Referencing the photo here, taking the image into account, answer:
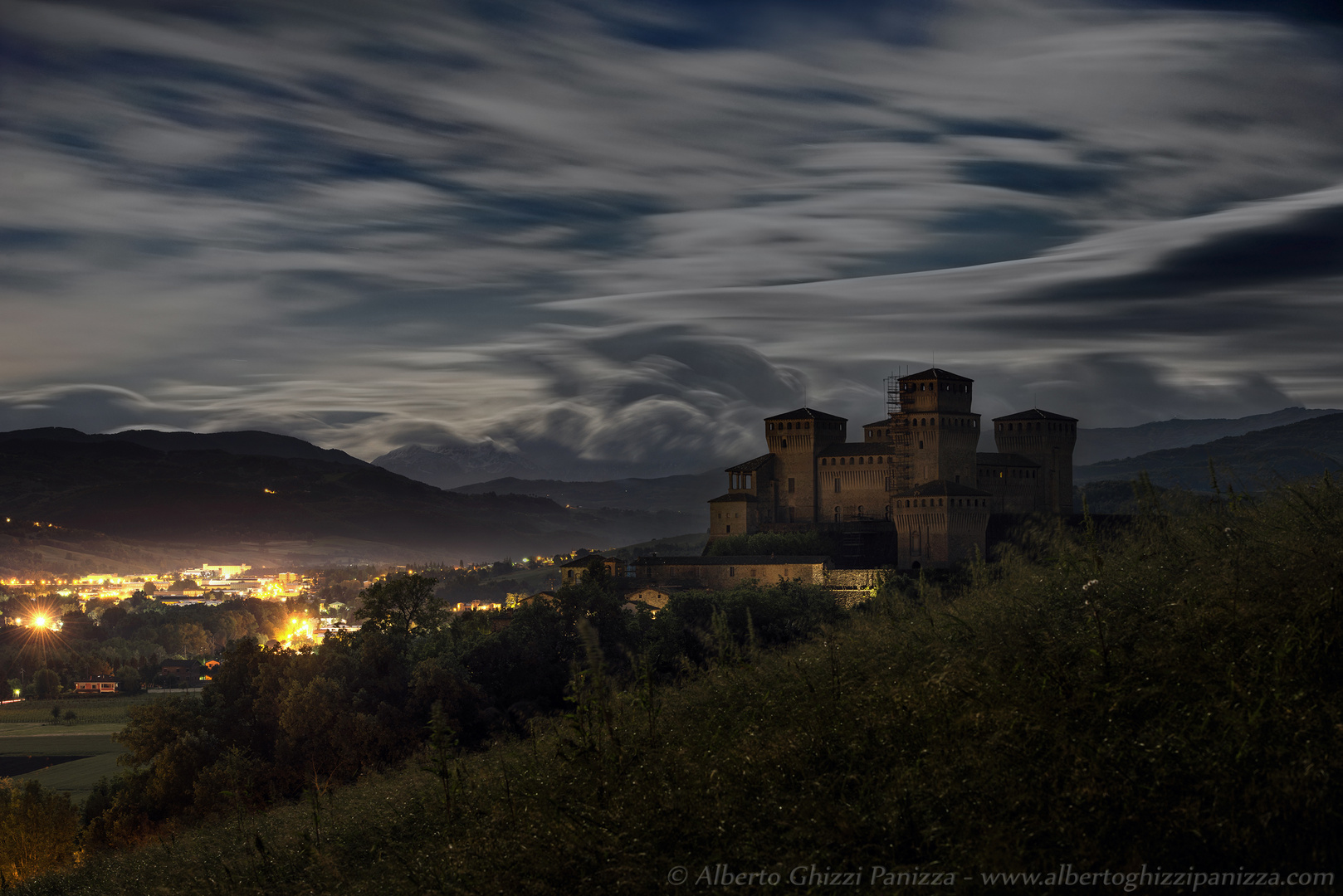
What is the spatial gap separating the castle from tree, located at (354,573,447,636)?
990 inches

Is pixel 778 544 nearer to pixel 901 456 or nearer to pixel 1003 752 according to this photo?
pixel 901 456

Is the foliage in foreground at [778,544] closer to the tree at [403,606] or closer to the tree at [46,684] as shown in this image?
the tree at [403,606]

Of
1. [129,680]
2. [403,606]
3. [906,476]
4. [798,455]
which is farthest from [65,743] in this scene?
[906,476]

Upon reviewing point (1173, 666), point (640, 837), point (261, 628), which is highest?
point (1173, 666)

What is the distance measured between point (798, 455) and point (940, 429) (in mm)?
10215

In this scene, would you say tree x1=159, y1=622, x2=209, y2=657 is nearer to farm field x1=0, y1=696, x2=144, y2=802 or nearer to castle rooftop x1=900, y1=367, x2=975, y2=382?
farm field x1=0, y1=696, x2=144, y2=802

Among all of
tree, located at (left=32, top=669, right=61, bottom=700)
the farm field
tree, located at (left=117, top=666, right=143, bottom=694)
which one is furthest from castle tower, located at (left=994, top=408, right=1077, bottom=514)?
tree, located at (left=32, top=669, right=61, bottom=700)

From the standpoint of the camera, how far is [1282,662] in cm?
806

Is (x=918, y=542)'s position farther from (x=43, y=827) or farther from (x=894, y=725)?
(x=894, y=725)

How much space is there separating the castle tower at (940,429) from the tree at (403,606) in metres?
33.5

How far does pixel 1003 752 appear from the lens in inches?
320

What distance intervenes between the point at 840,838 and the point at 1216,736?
2.72m

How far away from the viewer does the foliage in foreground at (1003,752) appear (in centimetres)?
727

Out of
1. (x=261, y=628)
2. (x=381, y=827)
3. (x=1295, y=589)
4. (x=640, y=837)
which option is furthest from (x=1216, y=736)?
(x=261, y=628)
